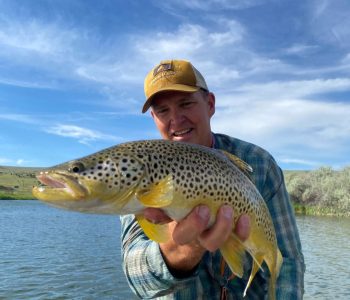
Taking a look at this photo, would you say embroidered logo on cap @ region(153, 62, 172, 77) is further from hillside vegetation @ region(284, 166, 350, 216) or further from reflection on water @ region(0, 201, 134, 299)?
hillside vegetation @ region(284, 166, 350, 216)

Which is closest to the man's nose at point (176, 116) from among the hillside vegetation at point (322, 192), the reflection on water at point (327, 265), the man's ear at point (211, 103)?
the man's ear at point (211, 103)

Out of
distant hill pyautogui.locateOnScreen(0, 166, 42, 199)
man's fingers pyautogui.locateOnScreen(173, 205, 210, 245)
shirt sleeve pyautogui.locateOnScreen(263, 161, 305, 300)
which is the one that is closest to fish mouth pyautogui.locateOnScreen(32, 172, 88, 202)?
man's fingers pyautogui.locateOnScreen(173, 205, 210, 245)

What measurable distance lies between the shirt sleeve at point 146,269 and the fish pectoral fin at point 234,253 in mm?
463

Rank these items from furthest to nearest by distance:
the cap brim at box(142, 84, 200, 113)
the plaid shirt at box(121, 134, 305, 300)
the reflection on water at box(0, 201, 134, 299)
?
the reflection on water at box(0, 201, 134, 299)
the cap brim at box(142, 84, 200, 113)
the plaid shirt at box(121, 134, 305, 300)

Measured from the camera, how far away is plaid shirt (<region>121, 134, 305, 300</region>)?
11.1 feet

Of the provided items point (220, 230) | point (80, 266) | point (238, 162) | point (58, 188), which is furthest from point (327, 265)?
point (58, 188)

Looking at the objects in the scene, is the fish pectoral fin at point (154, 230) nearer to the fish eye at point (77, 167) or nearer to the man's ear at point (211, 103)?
the fish eye at point (77, 167)

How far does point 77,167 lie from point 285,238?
209cm

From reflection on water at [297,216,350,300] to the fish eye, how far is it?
12050 millimetres

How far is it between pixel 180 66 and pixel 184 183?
1704 millimetres

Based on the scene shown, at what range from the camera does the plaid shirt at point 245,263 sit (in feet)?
11.1

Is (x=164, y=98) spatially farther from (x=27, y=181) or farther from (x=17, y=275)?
(x=27, y=181)

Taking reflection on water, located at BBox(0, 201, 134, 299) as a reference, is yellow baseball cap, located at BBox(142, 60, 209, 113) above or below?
above

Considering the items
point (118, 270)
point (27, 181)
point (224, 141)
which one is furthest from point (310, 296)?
point (27, 181)
